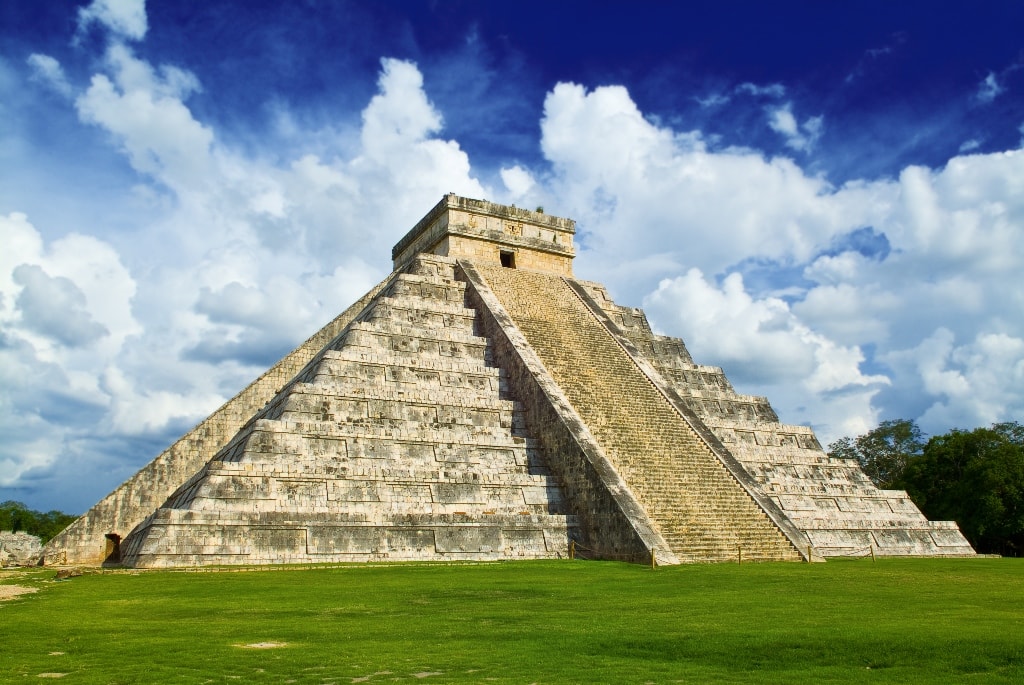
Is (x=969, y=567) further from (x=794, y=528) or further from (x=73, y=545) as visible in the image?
(x=73, y=545)

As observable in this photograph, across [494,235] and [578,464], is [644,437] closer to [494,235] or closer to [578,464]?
[578,464]


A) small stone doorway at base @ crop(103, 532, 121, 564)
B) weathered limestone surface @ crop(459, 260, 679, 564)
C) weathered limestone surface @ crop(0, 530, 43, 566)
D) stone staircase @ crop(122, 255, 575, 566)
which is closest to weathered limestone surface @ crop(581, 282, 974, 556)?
weathered limestone surface @ crop(459, 260, 679, 564)

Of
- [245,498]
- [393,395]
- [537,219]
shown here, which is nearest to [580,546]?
[393,395]

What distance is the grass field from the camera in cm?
594

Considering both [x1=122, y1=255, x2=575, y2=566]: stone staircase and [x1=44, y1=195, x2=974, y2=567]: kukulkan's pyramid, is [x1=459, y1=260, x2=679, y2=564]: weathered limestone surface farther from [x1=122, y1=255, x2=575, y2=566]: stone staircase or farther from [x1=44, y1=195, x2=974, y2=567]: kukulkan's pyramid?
[x1=122, y1=255, x2=575, y2=566]: stone staircase

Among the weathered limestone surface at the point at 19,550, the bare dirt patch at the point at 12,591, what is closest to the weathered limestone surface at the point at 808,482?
the bare dirt patch at the point at 12,591

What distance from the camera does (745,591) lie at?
1081 cm

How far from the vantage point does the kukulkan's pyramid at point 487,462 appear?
15.2 m

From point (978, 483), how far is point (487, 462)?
68.9 feet

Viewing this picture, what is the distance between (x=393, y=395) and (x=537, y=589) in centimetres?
788

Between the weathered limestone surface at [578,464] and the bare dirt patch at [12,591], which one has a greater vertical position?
the weathered limestone surface at [578,464]

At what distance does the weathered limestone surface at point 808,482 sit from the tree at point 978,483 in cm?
824

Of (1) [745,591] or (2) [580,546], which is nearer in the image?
(1) [745,591]

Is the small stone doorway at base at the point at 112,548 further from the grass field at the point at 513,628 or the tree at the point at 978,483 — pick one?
the tree at the point at 978,483
